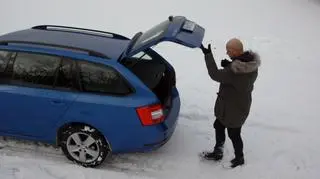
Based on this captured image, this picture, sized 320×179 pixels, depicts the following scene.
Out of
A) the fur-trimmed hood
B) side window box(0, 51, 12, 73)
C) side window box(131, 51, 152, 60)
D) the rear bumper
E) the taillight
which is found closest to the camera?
the fur-trimmed hood

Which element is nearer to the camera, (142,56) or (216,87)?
(142,56)

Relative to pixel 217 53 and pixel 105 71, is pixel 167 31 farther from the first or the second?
pixel 217 53

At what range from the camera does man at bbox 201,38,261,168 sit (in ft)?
16.4

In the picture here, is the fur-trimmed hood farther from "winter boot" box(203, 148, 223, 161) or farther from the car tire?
the car tire

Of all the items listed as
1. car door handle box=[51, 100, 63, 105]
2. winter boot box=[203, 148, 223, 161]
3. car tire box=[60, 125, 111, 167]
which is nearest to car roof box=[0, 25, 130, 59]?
car door handle box=[51, 100, 63, 105]

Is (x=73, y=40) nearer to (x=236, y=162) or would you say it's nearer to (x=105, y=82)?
(x=105, y=82)

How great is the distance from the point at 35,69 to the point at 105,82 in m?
0.93

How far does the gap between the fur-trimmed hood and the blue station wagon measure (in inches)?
21.8

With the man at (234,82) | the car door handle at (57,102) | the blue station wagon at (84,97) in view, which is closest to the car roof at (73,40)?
the blue station wagon at (84,97)

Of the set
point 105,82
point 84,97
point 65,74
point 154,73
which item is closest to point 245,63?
point 154,73

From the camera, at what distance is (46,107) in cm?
527

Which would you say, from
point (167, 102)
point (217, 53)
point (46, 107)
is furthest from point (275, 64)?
point (46, 107)

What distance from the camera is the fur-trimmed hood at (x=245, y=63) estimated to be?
492cm

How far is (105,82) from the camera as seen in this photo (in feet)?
17.1
